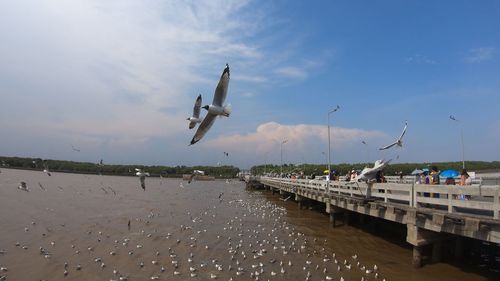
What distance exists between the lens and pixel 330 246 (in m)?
19.0

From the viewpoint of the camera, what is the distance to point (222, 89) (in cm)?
1009

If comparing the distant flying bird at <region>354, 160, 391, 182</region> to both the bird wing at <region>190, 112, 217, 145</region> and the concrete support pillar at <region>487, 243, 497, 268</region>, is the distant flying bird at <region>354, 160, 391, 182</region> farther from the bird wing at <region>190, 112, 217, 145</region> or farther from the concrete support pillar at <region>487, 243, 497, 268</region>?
the bird wing at <region>190, 112, 217, 145</region>

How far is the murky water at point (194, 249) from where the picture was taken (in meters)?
14.5

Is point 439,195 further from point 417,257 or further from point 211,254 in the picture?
point 211,254

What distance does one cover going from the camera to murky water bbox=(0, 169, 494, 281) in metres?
14.5

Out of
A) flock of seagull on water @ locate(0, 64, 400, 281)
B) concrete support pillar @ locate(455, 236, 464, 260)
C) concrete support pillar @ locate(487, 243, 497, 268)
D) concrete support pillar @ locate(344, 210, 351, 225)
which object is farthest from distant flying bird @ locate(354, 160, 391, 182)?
concrete support pillar @ locate(344, 210, 351, 225)

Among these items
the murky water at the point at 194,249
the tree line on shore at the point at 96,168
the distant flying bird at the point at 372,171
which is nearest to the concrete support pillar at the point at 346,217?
the murky water at the point at 194,249

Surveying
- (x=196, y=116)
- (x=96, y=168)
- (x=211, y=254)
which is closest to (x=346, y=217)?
(x=211, y=254)

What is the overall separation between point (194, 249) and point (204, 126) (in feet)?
31.8

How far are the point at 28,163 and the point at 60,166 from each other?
9.94 m

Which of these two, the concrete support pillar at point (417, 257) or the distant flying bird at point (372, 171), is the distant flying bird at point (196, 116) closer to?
the distant flying bird at point (372, 171)

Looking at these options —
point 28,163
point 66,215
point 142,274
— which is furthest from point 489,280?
point 28,163

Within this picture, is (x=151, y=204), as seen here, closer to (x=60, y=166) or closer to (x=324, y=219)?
(x=324, y=219)

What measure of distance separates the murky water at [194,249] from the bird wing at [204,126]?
6030 mm
